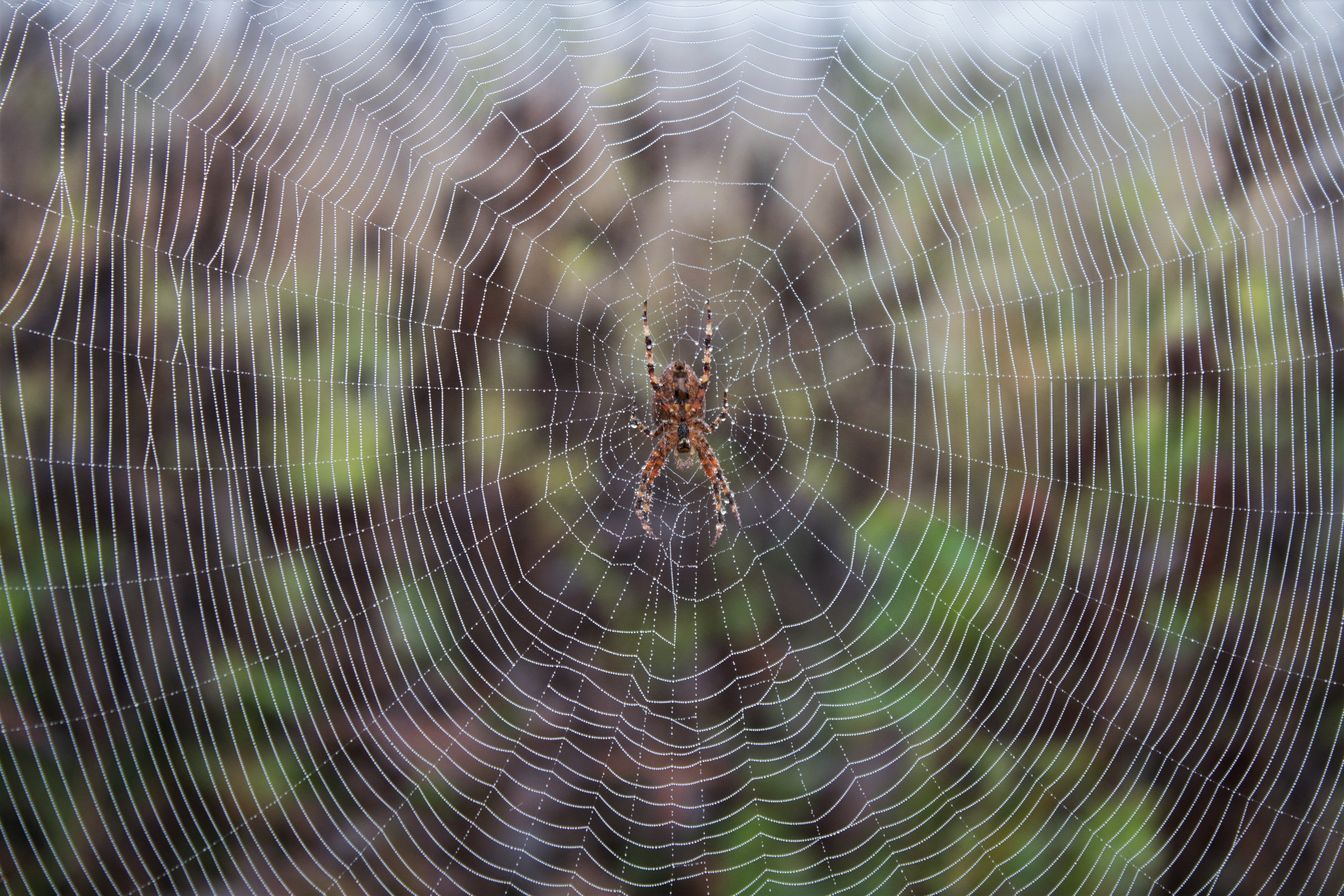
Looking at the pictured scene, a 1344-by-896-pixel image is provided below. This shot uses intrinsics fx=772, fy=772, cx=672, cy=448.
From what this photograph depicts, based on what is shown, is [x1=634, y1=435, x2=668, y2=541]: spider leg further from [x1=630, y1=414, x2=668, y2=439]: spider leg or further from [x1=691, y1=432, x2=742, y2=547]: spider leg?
[x1=691, y1=432, x2=742, y2=547]: spider leg

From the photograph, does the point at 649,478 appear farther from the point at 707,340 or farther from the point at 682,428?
the point at 707,340

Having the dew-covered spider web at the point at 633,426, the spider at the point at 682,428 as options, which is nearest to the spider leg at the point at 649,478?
the spider at the point at 682,428

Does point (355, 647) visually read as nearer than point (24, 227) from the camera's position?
No

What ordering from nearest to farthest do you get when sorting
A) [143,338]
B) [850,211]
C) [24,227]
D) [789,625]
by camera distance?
[24,227]
[143,338]
[850,211]
[789,625]

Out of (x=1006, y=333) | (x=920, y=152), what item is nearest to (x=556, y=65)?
(x=920, y=152)

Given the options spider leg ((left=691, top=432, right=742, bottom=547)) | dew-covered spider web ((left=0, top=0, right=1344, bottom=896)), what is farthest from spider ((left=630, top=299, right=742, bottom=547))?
dew-covered spider web ((left=0, top=0, right=1344, bottom=896))

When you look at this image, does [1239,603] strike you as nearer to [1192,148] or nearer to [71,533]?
[1192,148]

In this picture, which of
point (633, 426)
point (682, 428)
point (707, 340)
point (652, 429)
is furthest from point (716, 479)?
point (707, 340)

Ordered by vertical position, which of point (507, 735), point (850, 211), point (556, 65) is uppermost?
point (556, 65)
